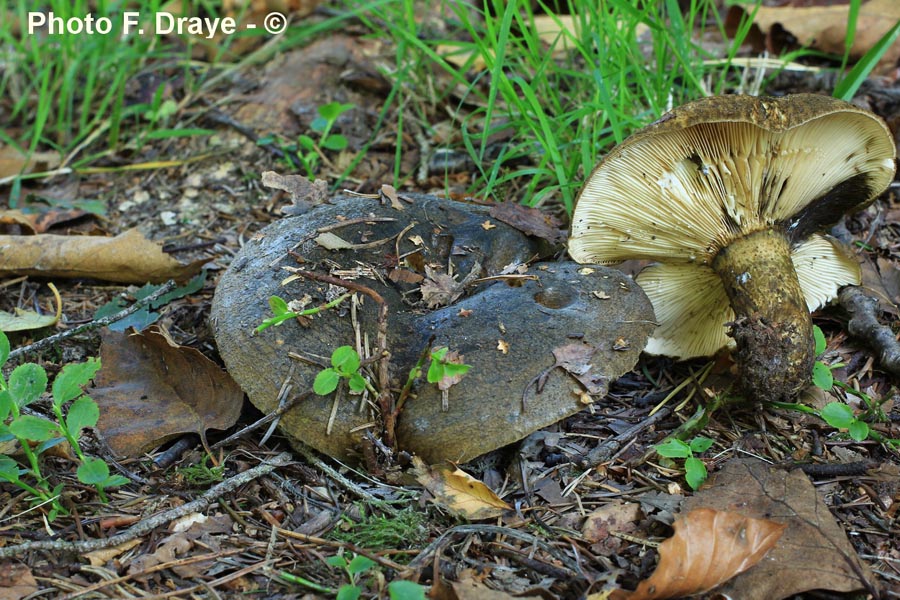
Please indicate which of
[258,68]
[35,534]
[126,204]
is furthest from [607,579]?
[258,68]

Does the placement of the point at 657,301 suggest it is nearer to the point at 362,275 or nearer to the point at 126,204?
the point at 362,275

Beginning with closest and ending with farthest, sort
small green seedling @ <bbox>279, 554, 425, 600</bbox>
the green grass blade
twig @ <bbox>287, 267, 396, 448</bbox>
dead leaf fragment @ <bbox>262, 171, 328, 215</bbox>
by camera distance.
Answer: small green seedling @ <bbox>279, 554, 425, 600</bbox> → twig @ <bbox>287, 267, 396, 448</bbox> → dead leaf fragment @ <bbox>262, 171, 328, 215</bbox> → the green grass blade

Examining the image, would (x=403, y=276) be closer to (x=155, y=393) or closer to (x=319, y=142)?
(x=155, y=393)

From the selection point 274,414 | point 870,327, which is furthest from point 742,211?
point 274,414

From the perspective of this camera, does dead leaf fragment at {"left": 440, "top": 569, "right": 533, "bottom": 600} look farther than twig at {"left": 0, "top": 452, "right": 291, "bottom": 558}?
No

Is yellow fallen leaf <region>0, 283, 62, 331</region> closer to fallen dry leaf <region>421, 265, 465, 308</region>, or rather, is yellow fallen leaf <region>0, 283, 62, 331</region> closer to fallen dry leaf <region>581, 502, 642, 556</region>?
fallen dry leaf <region>421, 265, 465, 308</region>

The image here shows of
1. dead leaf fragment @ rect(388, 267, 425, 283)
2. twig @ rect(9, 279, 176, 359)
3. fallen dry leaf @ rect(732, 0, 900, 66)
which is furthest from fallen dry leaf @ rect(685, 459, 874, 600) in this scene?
fallen dry leaf @ rect(732, 0, 900, 66)

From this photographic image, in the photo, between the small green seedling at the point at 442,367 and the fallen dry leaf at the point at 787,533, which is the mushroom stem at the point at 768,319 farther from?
the small green seedling at the point at 442,367
